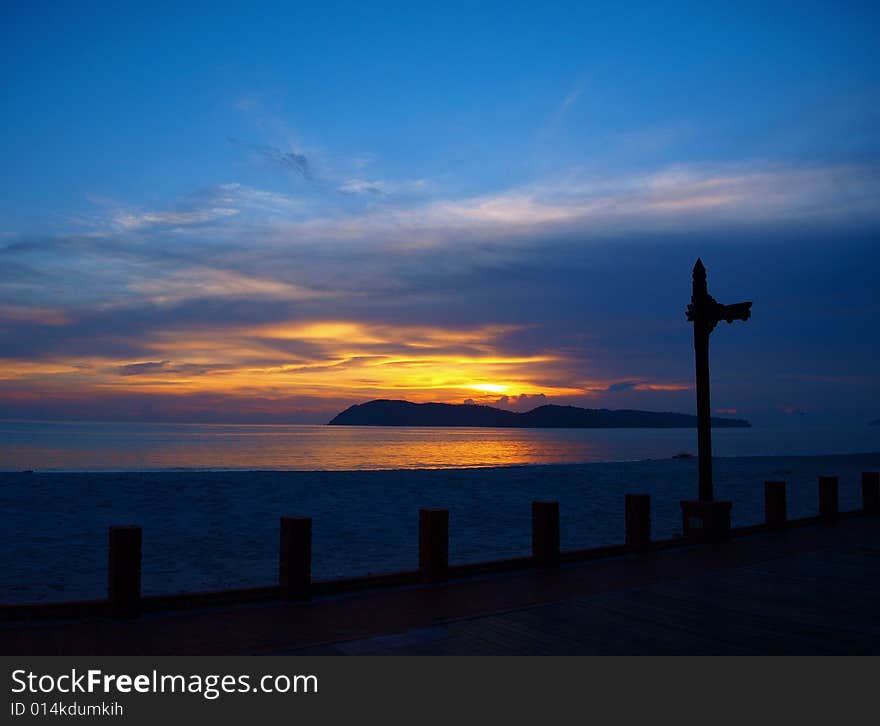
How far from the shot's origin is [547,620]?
7164mm

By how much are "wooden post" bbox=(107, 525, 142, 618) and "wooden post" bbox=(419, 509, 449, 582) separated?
310 cm

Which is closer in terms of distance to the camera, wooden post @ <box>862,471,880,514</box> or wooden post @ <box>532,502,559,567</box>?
wooden post @ <box>532,502,559,567</box>

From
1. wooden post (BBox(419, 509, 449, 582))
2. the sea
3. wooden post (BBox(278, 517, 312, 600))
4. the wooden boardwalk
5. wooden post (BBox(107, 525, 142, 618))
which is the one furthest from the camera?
the sea

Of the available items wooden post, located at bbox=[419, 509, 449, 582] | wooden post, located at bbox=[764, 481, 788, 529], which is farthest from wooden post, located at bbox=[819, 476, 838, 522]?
wooden post, located at bbox=[419, 509, 449, 582]

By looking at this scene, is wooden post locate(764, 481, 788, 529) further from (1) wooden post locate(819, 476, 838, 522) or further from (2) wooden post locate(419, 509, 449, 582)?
(2) wooden post locate(419, 509, 449, 582)

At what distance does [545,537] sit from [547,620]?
112 inches

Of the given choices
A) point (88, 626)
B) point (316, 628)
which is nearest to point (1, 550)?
point (88, 626)

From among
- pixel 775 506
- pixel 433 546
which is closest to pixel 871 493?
pixel 775 506

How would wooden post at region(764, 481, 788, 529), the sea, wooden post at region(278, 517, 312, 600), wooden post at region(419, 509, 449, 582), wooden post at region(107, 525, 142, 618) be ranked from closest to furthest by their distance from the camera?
wooden post at region(107, 525, 142, 618) → wooden post at region(278, 517, 312, 600) → wooden post at region(419, 509, 449, 582) → wooden post at region(764, 481, 788, 529) → the sea

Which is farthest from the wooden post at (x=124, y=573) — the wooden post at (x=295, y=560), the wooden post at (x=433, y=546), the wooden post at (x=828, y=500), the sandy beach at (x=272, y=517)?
the wooden post at (x=828, y=500)

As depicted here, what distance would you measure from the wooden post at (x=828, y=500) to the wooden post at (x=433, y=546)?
30.2 ft

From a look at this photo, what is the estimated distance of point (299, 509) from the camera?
25.5m

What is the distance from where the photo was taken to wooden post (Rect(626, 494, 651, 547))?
11.1 metres
